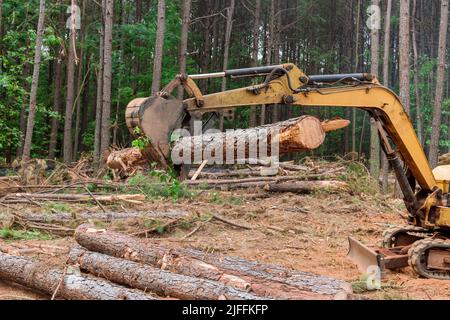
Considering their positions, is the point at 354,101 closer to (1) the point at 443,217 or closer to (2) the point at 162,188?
(1) the point at 443,217

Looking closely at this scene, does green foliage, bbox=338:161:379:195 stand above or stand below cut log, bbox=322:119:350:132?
below

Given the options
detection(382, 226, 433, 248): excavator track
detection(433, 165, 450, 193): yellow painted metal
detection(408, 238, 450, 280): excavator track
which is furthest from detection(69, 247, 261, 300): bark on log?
detection(433, 165, 450, 193): yellow painted metal

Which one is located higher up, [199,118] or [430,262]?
[199,118]

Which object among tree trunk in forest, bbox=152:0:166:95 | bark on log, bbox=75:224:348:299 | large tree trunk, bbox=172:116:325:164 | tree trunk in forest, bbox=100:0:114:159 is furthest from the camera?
tree trunk in forest, bbox=152:0:166:95

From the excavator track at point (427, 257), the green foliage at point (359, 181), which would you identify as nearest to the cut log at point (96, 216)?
the excavator track at point (427, 257)

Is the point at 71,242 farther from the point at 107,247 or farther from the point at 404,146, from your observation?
the point at 404,146

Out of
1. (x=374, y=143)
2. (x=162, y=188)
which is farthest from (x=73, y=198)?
(x=374, y=143)

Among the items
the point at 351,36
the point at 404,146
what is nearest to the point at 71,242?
the point at 404,146

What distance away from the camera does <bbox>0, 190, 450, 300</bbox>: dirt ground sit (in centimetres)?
725

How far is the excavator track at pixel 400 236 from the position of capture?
8508 millimetres

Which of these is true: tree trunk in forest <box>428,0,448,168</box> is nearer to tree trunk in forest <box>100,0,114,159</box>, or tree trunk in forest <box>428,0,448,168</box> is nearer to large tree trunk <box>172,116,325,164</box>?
large tree trunk <box>172,116,325,164</box>

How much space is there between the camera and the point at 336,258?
8.51 metres
